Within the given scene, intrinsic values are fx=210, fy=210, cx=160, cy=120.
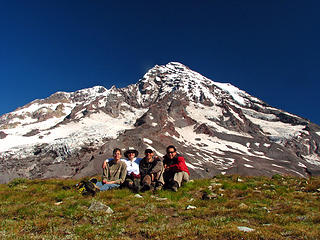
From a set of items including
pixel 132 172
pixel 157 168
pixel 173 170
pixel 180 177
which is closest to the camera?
pixel 157 168

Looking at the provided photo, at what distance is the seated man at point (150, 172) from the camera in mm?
12234

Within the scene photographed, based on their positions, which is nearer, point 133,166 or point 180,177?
point 180,177

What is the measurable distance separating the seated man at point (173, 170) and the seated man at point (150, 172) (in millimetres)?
783

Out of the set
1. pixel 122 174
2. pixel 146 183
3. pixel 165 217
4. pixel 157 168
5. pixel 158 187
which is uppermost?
pixel 157 168

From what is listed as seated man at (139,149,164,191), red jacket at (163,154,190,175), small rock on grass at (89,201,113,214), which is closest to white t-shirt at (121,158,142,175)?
seated man at (139,149,164,191)

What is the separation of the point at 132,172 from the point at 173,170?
2574mm

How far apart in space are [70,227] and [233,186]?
982 cm

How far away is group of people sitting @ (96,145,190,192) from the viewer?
1235cm

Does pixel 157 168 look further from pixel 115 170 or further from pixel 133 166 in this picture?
pixel 115 170

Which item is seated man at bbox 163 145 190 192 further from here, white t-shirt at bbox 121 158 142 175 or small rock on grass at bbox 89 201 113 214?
small rock on grass at bbox 89 201 113 214

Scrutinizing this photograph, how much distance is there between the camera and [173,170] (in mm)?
13234

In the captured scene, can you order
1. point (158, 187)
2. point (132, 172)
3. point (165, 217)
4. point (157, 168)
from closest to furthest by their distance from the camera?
point (165, 217)
point (158, 187)
point (157, 168)
point (132, 172)

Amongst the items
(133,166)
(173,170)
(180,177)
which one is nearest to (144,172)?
(133,166)

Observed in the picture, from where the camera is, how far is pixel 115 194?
10.9 m
